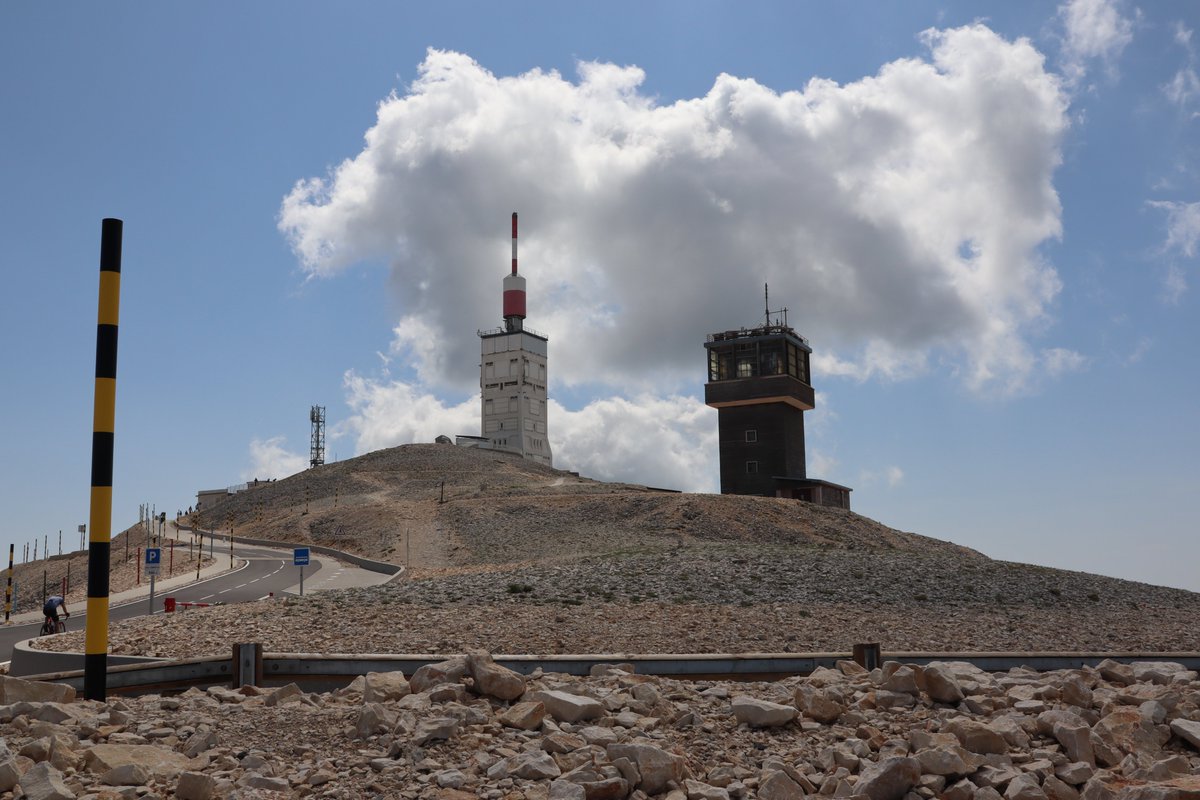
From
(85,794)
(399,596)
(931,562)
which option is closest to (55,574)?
(399,596)

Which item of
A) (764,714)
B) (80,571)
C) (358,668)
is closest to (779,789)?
(764,714)

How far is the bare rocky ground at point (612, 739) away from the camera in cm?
689

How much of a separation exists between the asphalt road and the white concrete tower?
233 ft

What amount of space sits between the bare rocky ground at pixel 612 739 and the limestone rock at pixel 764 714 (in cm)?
2

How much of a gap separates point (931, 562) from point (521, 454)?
99.6 meters

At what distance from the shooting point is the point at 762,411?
78.1 m

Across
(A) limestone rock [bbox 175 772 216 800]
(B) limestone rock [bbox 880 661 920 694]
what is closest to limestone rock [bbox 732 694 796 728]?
(B) limestone rock [bbox 880 661 920 694]

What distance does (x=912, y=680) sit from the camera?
30.2 ft

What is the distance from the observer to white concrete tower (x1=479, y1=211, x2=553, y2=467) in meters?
135

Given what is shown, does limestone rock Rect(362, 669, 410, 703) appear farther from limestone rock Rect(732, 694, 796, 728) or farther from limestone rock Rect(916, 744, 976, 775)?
limestone rock Rect(916, 744, 976, 775)

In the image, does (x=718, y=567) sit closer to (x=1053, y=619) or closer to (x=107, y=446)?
(x=1053, y=619)

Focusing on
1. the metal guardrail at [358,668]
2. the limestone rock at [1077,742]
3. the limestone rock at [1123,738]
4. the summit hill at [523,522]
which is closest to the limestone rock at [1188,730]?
the limestone rock at [1123,738]

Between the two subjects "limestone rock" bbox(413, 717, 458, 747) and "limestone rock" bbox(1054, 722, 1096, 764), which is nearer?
"limestone rock" bbox(413, 717, 458, 747)

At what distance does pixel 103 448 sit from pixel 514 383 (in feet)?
412
